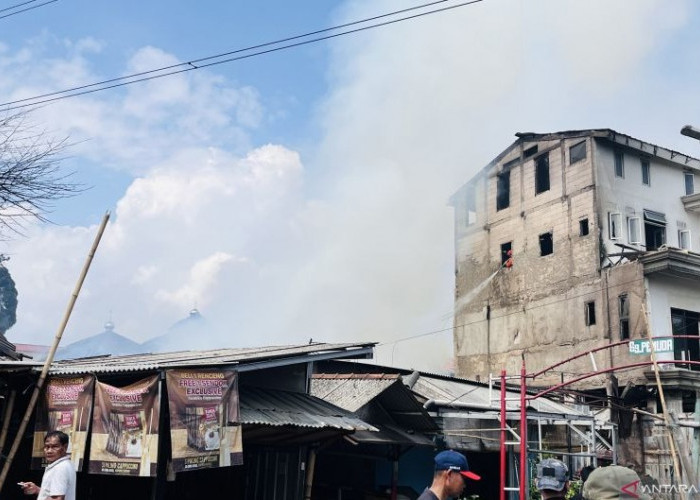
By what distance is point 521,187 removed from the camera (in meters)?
36.5

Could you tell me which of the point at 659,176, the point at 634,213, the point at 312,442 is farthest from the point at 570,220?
the point at 312,442

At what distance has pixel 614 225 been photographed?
32.2 meters

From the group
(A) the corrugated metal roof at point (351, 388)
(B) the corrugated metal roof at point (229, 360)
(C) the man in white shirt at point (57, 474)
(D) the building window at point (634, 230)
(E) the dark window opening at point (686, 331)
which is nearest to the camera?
(C) the man in white shirt at point (57, 474)

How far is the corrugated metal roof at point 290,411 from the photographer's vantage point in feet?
37.1

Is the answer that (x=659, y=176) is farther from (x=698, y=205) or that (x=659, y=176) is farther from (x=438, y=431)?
(x=438, y=431)

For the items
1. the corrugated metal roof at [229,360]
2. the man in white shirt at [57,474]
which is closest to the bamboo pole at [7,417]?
the corrugated metal roof at [229,360]

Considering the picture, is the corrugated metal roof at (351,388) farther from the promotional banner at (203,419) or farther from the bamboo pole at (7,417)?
the bamboo pole at (7,417)

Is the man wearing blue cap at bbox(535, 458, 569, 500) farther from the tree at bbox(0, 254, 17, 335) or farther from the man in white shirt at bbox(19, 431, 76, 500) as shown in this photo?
the tree at bbox(0, 254, 17, 335)

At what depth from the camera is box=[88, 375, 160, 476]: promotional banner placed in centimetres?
990

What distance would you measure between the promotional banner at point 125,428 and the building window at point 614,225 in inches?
1040

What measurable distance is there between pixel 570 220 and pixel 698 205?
6972 millimetres

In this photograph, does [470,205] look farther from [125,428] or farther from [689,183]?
[125,428]

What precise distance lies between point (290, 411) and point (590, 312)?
22588 mm

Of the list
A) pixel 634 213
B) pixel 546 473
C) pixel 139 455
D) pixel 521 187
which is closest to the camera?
pixel 546 473
